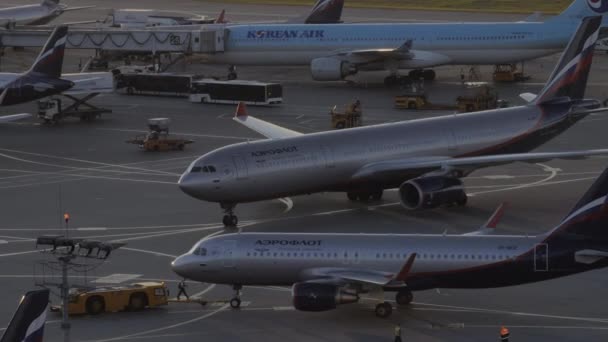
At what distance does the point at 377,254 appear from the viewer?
144ft

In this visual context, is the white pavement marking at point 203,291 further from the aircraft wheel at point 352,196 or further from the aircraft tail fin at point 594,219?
the aircraft wheel at point 352,196

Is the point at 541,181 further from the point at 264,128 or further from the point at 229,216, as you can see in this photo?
the point at 229,216

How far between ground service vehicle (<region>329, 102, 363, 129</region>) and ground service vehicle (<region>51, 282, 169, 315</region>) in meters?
38.3

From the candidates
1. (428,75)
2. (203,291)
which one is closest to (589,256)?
(203,291)

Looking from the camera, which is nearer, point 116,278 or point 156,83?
point 116,278

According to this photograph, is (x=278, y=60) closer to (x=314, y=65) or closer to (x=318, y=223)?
(x=314, y=65)

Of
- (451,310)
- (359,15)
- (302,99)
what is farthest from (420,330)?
(359,15)

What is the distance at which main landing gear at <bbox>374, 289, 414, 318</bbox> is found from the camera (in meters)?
43.2

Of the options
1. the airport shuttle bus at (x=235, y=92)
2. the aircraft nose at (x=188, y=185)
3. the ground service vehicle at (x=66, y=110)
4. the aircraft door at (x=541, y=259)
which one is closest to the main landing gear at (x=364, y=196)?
the aircraft nose at (x=188, y=185)

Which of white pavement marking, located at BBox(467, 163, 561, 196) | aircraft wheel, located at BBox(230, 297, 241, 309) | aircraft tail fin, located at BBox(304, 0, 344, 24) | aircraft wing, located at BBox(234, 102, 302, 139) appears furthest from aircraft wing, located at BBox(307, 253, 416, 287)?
aircraft tail fin, located at BBox(304, 0, 344, 24)

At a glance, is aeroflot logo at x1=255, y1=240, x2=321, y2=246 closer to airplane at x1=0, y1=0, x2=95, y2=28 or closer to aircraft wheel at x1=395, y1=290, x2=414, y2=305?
aircraft wheel at x1=395, y1=290, x2=414, y2=305

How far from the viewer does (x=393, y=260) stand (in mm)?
43625

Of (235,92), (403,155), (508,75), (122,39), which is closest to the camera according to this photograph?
(403,155)

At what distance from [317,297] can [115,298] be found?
267 inches
